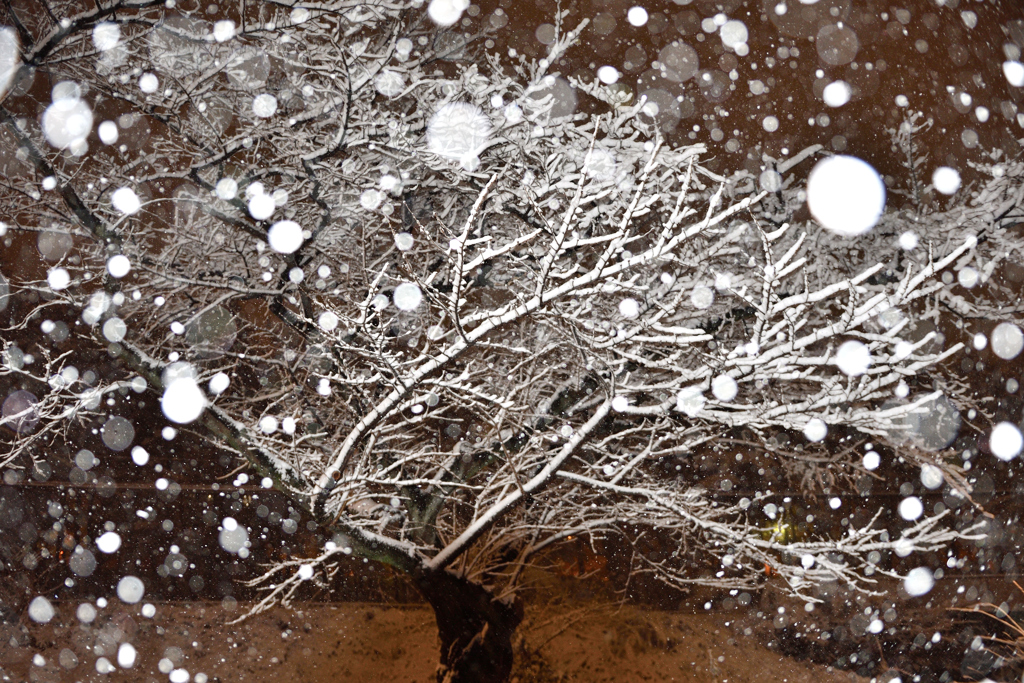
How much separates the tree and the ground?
0.32 m

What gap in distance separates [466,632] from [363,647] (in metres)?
0.67

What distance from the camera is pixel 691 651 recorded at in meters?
2.80

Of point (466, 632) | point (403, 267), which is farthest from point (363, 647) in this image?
point (403, 267)

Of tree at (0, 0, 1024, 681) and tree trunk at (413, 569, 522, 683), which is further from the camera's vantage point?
tree trunk at (413, 569, 522, 683)

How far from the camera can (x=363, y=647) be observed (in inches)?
108

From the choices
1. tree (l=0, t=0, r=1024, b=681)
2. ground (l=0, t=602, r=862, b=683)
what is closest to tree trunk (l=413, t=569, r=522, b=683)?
tree (l=0, t=0, r=1024, b=681)

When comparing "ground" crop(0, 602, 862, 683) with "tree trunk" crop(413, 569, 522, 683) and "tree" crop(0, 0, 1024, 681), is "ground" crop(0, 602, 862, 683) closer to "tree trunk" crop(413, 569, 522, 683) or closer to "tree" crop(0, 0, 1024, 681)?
"tree trunk" crop(413, 569, 522, 683)

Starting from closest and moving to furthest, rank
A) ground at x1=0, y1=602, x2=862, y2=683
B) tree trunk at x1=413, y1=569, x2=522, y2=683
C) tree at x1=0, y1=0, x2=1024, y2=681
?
tree at x1=0, y1=0, x2=1024, y2=681, tree trunk at x1=413, y1=569, x2=522, y2=683, ground at x1=0, y1=602, x2=862, y2=683

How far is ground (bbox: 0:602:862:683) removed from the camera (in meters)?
2.61

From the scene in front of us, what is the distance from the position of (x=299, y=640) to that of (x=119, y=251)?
2.06 m

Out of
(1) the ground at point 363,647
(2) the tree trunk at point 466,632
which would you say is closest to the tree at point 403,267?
(2) the tree trunk at point 466,632

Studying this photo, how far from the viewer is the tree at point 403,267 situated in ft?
6.46

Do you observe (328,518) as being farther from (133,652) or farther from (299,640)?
(133,652)

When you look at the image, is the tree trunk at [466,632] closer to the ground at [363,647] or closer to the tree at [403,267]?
the tree at [403,267]
